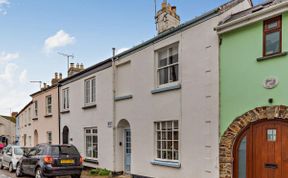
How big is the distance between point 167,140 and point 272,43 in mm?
5382

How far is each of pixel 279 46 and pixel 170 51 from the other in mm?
4644

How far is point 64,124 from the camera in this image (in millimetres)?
21156

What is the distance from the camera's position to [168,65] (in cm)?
1188

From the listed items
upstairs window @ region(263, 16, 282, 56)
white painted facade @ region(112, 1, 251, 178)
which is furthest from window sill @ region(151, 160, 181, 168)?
upstairs window @ region(263, 16, 282, 56)

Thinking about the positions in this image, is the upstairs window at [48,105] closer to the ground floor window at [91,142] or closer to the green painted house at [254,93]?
the ground floor window at [91,142]

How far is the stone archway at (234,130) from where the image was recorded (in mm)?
8008

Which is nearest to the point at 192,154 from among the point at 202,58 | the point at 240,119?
the point at 240,119

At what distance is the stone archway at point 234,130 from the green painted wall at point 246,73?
0.14 metres

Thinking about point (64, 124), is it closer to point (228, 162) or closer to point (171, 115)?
point (171, 115)

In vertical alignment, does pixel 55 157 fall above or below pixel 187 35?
below

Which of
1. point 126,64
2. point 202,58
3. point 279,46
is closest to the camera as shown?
point 279,46

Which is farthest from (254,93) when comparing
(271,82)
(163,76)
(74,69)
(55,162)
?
(74,69)

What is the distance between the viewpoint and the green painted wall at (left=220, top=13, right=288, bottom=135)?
793cm

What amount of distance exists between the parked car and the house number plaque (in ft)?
28.3
